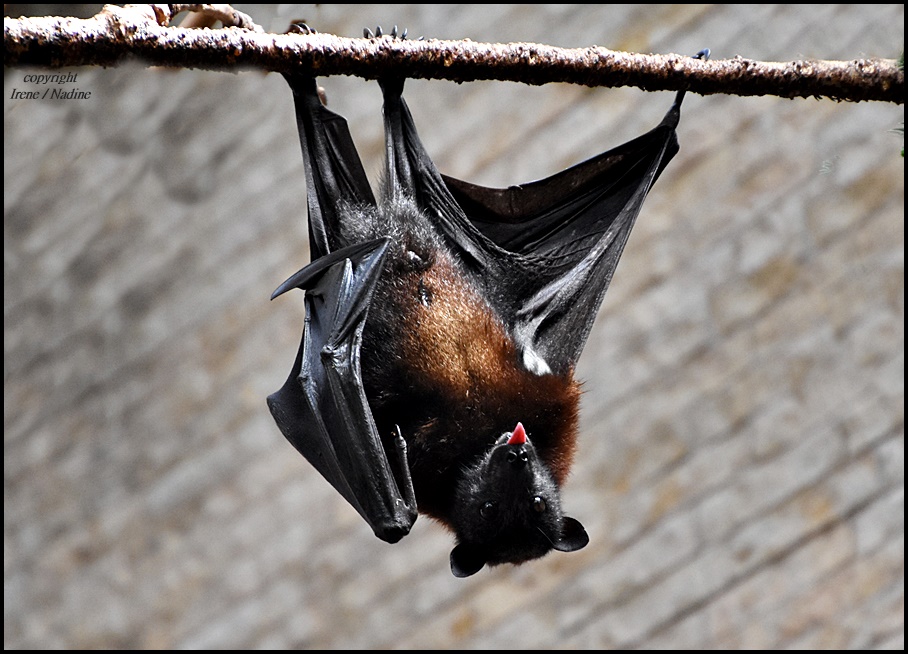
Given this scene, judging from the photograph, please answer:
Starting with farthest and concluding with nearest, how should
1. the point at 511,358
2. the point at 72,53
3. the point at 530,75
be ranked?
the point at 511,358, the point at 530,75, the point at 72,53

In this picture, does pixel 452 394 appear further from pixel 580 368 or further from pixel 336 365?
pixel 580 368

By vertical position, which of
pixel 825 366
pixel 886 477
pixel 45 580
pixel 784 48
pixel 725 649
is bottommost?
pixel 725 649

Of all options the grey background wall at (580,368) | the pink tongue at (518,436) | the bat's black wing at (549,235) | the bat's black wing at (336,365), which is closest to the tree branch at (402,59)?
the bat's black wing at (336,365)

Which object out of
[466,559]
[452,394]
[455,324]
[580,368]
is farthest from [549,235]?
[580,368]

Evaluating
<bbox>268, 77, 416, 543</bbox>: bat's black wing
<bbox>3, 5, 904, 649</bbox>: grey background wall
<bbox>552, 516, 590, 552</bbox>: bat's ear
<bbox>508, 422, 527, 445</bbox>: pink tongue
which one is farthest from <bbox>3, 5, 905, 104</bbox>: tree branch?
<bbox>3, 5, 904, 649</bbox>: grey background wall

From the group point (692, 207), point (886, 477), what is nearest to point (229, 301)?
point (692, 207)

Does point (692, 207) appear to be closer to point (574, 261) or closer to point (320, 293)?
point (574, 261)

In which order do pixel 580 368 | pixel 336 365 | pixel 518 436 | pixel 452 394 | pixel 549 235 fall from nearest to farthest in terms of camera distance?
pixel 336 365 → pixel 518 436 → pixel 452 394 → pixel 549 235 → pixel 580 368
